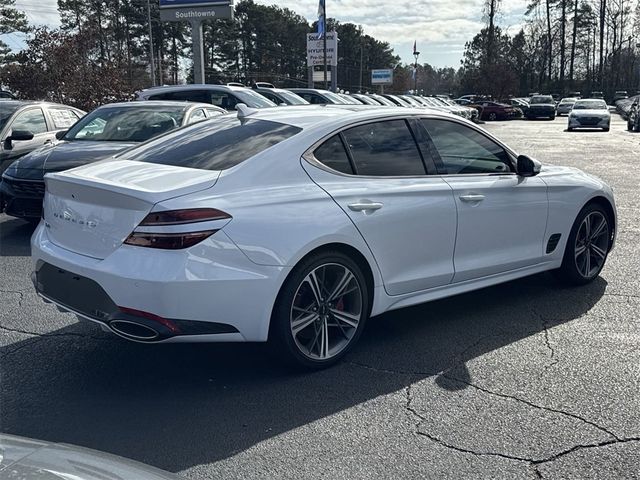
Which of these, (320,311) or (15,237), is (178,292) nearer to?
(320,311)

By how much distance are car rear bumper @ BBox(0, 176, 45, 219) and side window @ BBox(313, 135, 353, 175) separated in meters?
4.43

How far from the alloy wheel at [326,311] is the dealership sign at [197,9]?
2291 centimetres

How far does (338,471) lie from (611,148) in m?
21.0

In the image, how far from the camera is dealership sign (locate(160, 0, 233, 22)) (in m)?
24.8

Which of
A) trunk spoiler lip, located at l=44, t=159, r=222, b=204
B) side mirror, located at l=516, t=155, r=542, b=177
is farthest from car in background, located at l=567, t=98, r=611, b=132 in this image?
trunk spoiler lip, located at l=44, t=159, r=222, b=204

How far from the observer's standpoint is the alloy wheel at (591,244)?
18.9ft

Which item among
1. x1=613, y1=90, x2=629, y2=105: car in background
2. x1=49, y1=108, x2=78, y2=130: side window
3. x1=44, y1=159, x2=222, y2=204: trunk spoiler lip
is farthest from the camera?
x1=613, y1=90, x2=629, y2=105: car in background

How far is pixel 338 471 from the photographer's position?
2.97 meters

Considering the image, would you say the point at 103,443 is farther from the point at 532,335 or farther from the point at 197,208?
the point at 532,335

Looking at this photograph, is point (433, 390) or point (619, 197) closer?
point (433, 390)

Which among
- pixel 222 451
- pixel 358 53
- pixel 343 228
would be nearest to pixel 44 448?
pixel 222 451

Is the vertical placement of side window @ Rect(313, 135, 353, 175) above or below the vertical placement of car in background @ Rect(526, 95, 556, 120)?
below

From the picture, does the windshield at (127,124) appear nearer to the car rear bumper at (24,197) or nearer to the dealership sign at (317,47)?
the car rear bumper at (24,197)

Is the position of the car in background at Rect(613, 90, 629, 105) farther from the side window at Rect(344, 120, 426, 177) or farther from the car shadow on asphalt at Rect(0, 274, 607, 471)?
the car shadow on asphalt at Rect(0, 274, 607, 471)
